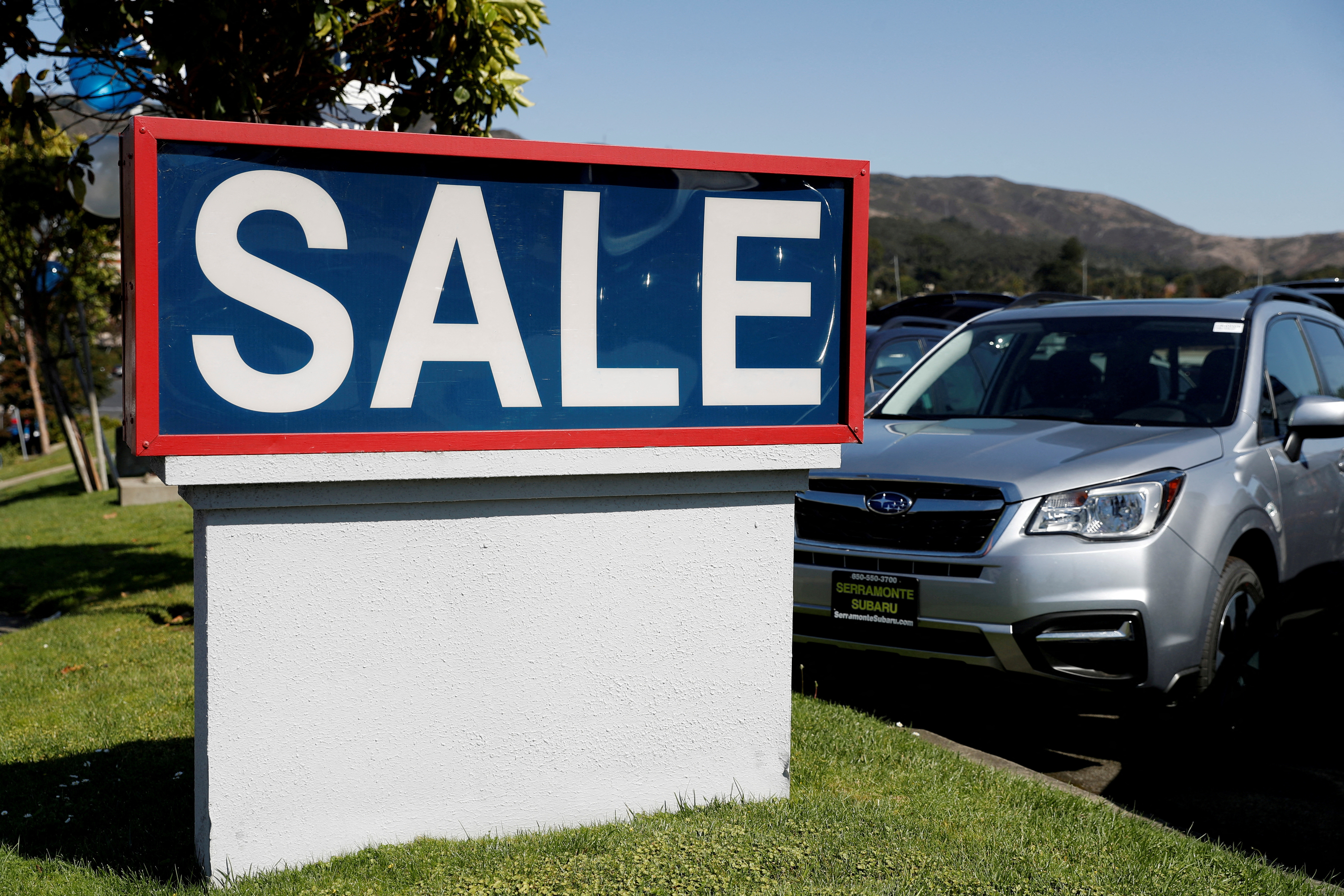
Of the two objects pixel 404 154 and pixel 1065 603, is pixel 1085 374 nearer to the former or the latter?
pixel 1065 603

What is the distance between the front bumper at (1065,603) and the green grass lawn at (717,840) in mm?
502

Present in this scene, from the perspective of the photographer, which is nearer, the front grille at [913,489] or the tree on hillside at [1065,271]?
the front grille at [913,489]

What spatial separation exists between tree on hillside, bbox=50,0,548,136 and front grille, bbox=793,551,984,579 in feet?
10.6

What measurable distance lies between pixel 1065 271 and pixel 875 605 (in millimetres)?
93407

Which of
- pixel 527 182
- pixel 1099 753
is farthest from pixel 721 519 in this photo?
pixel 1099 753

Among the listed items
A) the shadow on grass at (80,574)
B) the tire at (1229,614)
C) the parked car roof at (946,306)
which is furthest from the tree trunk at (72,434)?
the tire at (1229,614)

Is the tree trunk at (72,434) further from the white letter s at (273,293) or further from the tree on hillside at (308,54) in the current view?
the white letter s at (273,293)

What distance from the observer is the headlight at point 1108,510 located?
4418 millimetres

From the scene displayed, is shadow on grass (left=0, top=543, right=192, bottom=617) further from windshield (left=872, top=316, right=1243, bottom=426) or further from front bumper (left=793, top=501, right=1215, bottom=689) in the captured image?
front bumper (left=793, top=501, right=1215, bottom=689)

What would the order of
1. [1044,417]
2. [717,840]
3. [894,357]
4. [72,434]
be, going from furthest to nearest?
[72,434] < [894,357] < [1044,417] < [717,840]

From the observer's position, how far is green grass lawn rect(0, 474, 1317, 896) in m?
3.04

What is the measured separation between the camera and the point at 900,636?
4680 millimetres

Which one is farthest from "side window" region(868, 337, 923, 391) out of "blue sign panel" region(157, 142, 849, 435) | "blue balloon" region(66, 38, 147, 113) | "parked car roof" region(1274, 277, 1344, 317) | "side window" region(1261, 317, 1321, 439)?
"blue balloon" region(66, 38, 147, 113)

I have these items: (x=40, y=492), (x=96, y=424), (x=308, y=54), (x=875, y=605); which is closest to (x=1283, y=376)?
(x=875, y=605)
